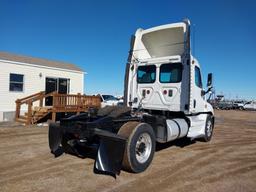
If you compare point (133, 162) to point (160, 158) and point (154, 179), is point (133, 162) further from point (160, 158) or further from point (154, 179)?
point (160, 158)

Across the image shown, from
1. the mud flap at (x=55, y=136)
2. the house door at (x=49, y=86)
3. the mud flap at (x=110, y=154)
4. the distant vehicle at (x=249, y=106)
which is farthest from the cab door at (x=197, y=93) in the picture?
the distant vehicle at (x=249, y=106)

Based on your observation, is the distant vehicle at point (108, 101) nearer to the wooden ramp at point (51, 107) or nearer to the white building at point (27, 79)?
the white building at point (27, 79)

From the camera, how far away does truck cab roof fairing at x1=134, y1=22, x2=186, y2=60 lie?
773 centimetres

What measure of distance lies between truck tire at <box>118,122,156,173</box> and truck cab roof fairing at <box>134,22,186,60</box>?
3367 mm

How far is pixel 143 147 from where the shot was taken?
5.59 metres

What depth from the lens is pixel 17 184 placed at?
172 inches

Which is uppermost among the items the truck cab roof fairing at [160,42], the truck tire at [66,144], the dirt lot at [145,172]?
the truck cab roof fairing at [160,42]

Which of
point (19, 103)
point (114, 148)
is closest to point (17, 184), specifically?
point (114, 148)

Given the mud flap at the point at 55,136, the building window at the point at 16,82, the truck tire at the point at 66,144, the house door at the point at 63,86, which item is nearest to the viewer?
the mud flap at the point at 55,136

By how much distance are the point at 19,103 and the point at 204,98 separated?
10.2 metres

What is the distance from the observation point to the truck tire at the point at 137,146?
16.4ft

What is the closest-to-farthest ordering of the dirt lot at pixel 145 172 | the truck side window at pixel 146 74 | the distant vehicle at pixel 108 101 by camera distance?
the dirt lot at pixel 145 172 < the truck side window at pixel 146 74 < the distant vehicle at pixel 108 101

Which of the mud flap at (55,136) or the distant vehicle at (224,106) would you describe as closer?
the mud flap at (55,136)

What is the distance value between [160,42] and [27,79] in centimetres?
1004
